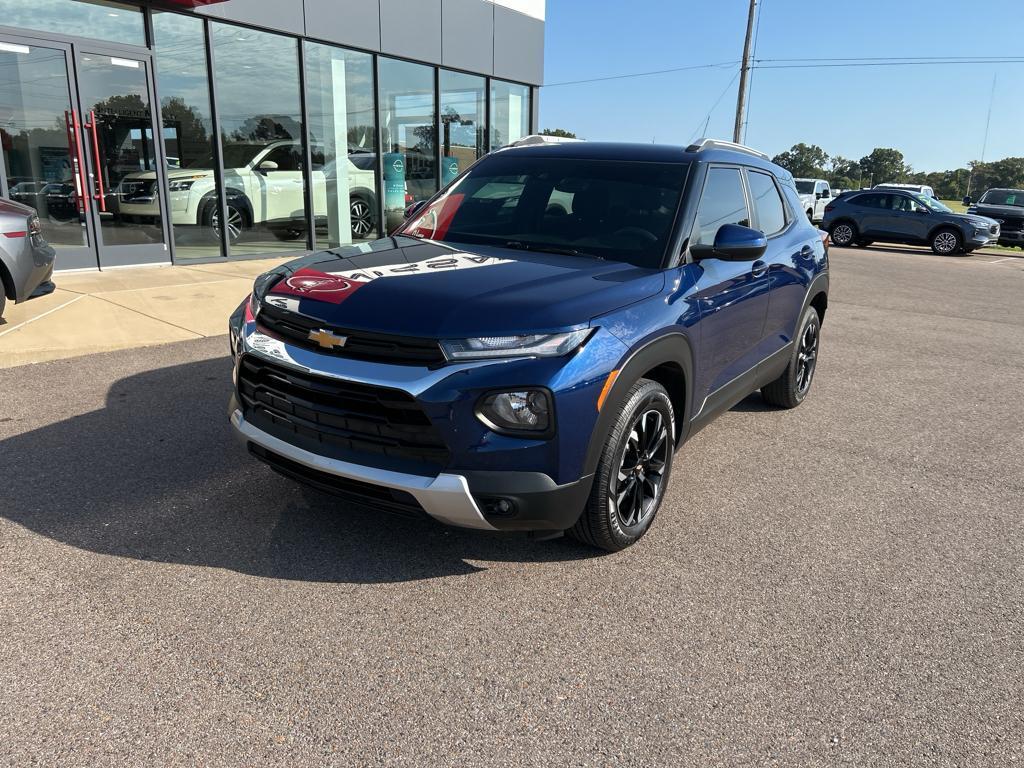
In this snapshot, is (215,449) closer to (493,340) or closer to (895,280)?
(493,340)

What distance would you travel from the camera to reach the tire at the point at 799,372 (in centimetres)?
545

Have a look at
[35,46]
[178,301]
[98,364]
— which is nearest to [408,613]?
[98,364]

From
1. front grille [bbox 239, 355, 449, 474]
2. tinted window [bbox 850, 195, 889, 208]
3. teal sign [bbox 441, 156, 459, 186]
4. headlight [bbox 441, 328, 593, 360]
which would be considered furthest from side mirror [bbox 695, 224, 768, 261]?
tinted window [bbox 850, 195, 889, 208]

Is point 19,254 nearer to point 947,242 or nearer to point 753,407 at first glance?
point 753,407

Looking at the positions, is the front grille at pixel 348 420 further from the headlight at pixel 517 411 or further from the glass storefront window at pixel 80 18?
the glass storefront window at pixel 80 18

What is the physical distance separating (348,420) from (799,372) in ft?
12.9

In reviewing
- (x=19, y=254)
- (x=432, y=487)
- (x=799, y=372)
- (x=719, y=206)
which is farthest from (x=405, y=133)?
(x=432, y=487)

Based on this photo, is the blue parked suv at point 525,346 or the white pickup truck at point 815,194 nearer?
the blue parked suv at point 525,346

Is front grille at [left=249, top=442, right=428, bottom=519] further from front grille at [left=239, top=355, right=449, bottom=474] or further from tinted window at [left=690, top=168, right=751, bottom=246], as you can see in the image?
tinted window at [left=690, top=168, right=751, bottom=246]

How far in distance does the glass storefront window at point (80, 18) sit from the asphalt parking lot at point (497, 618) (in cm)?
712

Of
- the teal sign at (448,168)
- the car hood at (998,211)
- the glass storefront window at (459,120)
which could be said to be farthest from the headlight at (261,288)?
the car hood at (998,211)

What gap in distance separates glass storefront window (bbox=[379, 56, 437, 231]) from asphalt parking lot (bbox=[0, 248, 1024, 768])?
415 inches

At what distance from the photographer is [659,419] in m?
3.44

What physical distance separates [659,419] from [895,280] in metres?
12.9
